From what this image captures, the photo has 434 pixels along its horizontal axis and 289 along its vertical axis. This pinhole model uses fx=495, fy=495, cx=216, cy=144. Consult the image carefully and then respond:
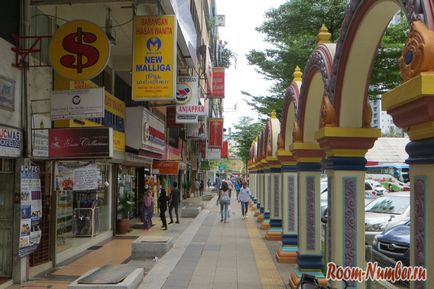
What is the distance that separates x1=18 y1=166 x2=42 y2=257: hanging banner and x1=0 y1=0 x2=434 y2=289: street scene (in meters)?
0.04

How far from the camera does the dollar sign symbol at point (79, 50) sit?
29.8ft

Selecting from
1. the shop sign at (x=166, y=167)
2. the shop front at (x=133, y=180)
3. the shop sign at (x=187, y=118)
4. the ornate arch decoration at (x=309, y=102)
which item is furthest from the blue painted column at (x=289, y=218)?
the shop sign at (x=166, y=167)

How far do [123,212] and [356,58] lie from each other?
12.6m

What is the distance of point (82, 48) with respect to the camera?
30.0 feet

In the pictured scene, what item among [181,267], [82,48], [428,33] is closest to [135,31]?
[82,48]

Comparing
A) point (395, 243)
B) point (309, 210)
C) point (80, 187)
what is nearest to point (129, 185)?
point (80, 187)

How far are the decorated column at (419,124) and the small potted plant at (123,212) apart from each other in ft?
44.0

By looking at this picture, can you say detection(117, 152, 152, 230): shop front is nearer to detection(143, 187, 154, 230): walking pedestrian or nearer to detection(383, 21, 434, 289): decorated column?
detection(143, 187, 154, 230): walking pedestrian

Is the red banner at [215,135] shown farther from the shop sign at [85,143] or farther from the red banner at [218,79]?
the shop sign at [85,143]

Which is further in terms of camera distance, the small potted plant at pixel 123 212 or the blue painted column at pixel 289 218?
the small potted plant at pixel 123 212

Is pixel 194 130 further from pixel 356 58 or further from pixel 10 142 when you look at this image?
pixel 356 58

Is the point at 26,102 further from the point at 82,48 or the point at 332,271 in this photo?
the point at 332,271

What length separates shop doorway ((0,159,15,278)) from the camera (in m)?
9.10

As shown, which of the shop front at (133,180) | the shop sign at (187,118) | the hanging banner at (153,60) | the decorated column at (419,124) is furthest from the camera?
the shop sign at (187,118)
